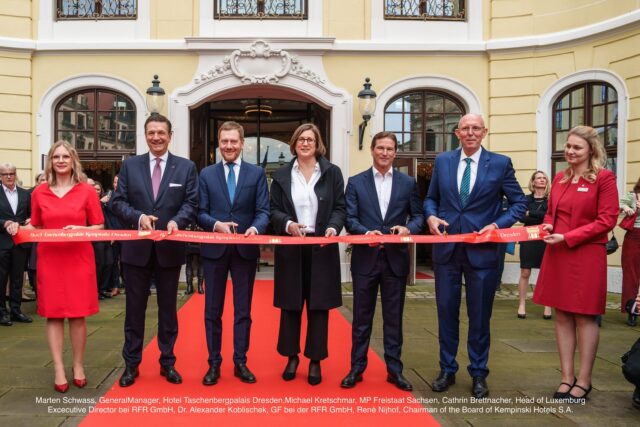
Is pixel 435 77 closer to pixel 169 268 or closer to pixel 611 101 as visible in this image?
pixel 611 101

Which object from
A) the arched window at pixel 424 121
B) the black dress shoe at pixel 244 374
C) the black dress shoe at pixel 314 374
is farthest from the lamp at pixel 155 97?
the black dress shoe at pixel 314 374

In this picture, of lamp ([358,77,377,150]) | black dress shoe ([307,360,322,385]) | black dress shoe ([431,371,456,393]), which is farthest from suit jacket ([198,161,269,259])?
lamp ([358,77,377,150])

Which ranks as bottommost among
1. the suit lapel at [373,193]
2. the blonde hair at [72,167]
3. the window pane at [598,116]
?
the suit lapel at [373,193]

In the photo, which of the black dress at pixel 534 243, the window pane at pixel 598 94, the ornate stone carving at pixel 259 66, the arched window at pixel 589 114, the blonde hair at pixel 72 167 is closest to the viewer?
the blonde hair at pixel 72 167

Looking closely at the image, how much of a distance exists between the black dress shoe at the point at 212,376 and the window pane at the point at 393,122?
776 centimetres

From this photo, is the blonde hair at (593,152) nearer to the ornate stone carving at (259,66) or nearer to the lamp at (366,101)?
the lamp at (366,101)

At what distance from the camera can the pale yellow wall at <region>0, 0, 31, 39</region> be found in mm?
10453

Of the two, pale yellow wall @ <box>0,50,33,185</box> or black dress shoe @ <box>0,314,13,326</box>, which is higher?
pale yellow wall @ <box>0,50,33,185</box>

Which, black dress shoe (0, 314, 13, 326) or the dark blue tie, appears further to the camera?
black dress shoe (0, 314, 13, 326)

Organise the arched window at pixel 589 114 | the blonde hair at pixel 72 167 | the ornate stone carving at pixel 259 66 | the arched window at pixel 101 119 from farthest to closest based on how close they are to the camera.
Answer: the arched window at pixel 101 119 < the ornate stone carving at pixel 259 66 < the arched window at pixel 589 114 < the blonde hair at pixel 72 167

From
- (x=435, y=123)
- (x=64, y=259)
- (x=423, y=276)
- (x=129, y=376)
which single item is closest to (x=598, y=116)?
(x=435, y=123)

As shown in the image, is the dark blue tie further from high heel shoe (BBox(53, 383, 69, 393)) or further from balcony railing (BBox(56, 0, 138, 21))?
balcony railing (BBox(56, 0, 138, 21))

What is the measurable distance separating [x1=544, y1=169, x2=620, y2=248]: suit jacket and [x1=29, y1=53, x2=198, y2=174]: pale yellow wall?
336 inches

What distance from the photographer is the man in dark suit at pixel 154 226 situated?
13.8 feet
